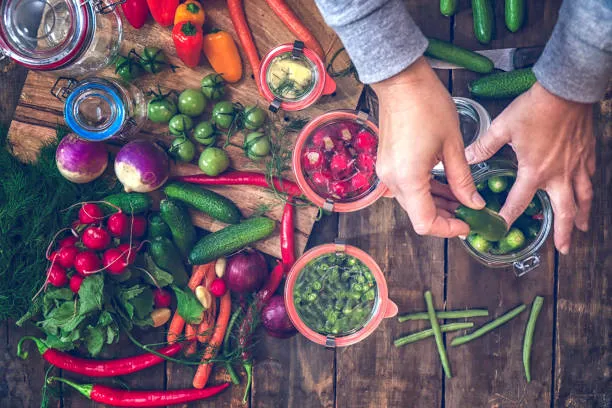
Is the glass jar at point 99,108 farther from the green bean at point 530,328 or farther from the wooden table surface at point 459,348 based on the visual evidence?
the green bean at point 530,328

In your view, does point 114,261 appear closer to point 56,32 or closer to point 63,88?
point 63,88

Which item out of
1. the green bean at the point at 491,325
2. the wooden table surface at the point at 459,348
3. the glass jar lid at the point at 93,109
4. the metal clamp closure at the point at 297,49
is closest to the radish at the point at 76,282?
the wooden table surface at the point at 459,348

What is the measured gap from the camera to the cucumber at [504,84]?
1428mm

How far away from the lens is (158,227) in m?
1.52

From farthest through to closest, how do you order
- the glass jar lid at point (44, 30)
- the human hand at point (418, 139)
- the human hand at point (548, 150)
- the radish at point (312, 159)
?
the radish at point (312, 159), the glass jar lid at point (44, 30), the human hand at point (548, 150), the human hand at point (418, 139)

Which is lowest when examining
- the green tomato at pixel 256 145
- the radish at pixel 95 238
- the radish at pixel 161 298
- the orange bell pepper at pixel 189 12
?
the radish at pixel 161 298

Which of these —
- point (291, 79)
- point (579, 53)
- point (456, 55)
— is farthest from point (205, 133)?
point (579, 53)

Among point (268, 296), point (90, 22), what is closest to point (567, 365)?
point (268, 296)

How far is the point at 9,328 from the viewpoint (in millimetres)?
1642

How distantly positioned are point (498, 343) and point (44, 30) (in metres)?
1.53

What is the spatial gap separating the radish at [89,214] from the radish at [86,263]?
0.09 m

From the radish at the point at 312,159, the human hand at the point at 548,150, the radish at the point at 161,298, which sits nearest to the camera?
the human hand at the point at 548,150

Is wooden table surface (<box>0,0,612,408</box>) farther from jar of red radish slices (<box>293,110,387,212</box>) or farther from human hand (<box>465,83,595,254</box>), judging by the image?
human hand (<box>465,83,595,254</box>)

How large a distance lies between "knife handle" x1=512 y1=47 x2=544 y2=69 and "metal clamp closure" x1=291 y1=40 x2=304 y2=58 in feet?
1.90
